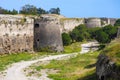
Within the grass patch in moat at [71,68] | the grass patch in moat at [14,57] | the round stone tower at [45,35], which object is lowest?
the grass patch in moat at [14,57]

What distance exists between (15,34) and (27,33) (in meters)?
2.64

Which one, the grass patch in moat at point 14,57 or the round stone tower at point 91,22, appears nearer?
the grass patch in moat at point 14,57

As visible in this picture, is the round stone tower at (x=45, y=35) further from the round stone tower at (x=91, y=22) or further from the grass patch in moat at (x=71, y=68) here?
the round stone tower at (x=91, y=22)

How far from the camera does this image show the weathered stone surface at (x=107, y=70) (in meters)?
18.0

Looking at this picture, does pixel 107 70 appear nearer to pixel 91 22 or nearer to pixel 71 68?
pixel 71 68

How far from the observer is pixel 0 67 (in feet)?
99.1

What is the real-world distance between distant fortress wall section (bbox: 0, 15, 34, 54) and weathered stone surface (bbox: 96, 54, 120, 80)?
1859cm

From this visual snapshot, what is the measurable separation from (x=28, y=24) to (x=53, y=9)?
51.9 m

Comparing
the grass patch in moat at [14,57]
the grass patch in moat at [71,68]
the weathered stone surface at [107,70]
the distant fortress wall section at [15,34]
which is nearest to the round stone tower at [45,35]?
the distant fortress wall section at [15,34]

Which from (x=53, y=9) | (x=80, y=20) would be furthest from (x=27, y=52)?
(x=53, y=9)

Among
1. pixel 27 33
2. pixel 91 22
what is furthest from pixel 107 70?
pixel 91 22

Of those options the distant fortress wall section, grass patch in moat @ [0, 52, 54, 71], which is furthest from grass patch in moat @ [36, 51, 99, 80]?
the distant fortress wall section

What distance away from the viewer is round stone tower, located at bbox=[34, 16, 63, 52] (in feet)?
143

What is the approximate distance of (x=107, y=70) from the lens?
19.0 m
